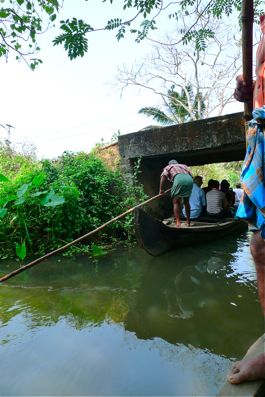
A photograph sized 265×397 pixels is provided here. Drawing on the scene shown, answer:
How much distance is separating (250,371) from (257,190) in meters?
0.93

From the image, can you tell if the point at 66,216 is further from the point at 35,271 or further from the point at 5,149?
the point at 5,149

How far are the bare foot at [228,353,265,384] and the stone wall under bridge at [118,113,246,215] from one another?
14.7 ft

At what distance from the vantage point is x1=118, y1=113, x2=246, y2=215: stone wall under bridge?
18.6ft

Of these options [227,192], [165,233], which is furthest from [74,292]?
[227,192]

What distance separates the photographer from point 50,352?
2799 millimetres

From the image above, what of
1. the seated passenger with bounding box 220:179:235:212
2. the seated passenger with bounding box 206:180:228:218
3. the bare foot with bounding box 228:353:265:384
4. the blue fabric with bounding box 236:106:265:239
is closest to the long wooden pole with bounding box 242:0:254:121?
the blue fabric with bounding box 236:106:265:239

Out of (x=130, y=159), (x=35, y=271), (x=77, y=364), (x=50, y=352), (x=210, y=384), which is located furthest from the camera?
(x=130, y=159)

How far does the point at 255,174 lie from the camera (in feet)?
5.08

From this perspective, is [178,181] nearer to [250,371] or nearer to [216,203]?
[216,203]

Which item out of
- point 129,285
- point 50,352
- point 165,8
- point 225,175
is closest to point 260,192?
point 50,352

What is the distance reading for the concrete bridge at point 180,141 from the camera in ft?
18.6

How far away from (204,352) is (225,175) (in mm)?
21133

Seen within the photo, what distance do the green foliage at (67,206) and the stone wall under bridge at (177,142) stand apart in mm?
628

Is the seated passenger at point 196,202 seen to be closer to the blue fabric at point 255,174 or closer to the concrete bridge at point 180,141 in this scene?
the concrete bridge at point 180,141
